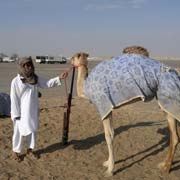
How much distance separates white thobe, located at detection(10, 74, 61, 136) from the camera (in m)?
7.95

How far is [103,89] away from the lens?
24.6 ft

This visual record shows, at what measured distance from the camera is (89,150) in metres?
8.96

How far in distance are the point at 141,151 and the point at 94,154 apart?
3.20ft

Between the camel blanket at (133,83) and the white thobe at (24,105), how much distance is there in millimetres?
1085

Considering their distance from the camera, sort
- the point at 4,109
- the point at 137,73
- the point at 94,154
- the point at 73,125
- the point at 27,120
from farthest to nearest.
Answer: the point at 4,109
the point at 73,125
the point at 94,154
the point at 27,120
the point at 137,73

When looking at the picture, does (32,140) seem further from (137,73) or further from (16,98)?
(137,73)

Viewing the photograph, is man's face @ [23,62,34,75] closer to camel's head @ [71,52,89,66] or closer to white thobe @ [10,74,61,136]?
white thobe @ [10,74,61,136]

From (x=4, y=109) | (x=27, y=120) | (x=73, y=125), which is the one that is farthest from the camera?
(x=4, y=109)

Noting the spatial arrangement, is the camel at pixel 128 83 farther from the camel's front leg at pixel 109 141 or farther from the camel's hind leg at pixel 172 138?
the camel's hind leg at pixel 172 138

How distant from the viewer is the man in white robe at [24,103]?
26.0ft

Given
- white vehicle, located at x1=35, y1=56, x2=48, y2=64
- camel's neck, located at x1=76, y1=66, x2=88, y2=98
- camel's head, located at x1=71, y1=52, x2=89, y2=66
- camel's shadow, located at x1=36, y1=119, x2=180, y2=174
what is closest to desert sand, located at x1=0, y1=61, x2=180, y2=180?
camel's shadow, located at x1=36, y1=119, x2=180, y2=174

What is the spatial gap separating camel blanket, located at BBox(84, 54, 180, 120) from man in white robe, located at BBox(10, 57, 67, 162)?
1058 millimetres

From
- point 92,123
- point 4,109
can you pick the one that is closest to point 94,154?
point 92,123

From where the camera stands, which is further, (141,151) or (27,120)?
(141,151)
